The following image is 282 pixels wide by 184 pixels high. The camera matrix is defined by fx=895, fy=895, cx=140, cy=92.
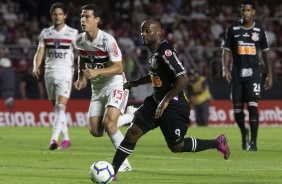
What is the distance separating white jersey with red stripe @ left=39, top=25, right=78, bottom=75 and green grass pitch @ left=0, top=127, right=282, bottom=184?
1532 millimetres

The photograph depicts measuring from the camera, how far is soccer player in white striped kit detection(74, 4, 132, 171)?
12.2 meters

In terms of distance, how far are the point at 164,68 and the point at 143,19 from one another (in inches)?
805

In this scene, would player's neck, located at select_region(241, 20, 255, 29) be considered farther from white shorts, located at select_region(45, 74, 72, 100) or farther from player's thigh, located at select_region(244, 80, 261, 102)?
white shorts, located at select_region(45, 74, 72, 100)

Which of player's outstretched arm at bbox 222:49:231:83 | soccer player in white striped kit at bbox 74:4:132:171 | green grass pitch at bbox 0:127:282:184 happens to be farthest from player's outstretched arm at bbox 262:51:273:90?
soccer player in white striped kit at bbox 74:4:132:171

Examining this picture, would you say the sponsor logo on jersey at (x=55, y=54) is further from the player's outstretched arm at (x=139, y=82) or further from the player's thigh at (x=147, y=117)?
the player's thigh at (x=147, y=117)

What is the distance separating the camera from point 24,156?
14727mm

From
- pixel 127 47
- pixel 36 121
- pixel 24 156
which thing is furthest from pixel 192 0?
pixel 24 156

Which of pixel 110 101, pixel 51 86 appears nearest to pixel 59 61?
pixel 51 86

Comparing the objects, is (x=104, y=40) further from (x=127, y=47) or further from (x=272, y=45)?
(x=272, y=45)

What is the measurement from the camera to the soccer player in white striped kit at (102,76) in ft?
40.2

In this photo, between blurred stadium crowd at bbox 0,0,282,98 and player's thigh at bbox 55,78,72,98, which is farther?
blurred stadium crowd at bbox 0,0,282,98

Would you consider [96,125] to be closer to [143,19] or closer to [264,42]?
[264,42]

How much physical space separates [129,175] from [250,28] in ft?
18.2

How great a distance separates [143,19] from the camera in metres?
31.2
